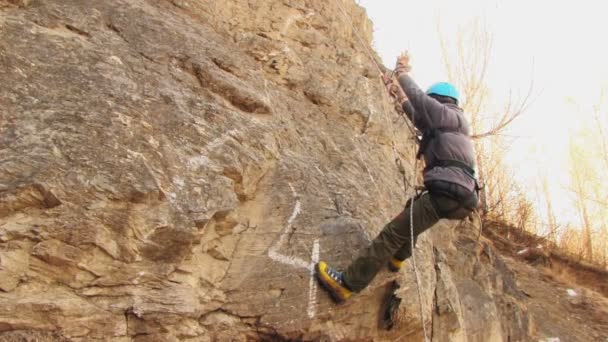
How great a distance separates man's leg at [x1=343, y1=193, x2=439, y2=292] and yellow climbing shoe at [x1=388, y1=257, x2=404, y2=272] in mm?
304

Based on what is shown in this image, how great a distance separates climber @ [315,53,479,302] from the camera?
4.06m

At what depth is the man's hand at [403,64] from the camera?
181 inches

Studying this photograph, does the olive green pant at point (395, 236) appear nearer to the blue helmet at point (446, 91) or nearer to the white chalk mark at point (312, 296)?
the white chalk mark at point (312, 296)

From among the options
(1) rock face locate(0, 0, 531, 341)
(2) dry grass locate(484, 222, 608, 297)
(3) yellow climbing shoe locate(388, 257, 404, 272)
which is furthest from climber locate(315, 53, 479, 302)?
(2) dry grass locate(484, 222, 608, 297)

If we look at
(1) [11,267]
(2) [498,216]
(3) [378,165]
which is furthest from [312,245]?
(2) [498,216]

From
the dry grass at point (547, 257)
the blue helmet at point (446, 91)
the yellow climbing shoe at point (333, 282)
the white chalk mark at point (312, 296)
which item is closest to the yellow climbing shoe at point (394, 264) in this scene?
the yellow climbing shoe at point (333, 282)

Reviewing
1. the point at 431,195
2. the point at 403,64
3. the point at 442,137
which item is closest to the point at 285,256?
the point at 431,195

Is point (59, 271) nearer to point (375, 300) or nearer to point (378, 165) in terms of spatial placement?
point (375, 300)

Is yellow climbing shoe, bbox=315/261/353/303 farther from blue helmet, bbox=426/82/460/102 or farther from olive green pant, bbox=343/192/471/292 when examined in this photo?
blue helmet, bbox=426/82/460/102

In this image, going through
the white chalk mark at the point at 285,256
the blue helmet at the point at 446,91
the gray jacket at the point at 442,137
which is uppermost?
the blue helmet at the point at 446,91

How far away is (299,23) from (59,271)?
450cm

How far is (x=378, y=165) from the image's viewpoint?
19.0 feet

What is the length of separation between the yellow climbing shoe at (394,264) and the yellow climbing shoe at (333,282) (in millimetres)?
554

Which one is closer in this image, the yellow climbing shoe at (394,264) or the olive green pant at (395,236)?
the olive green pant at (395,236)
